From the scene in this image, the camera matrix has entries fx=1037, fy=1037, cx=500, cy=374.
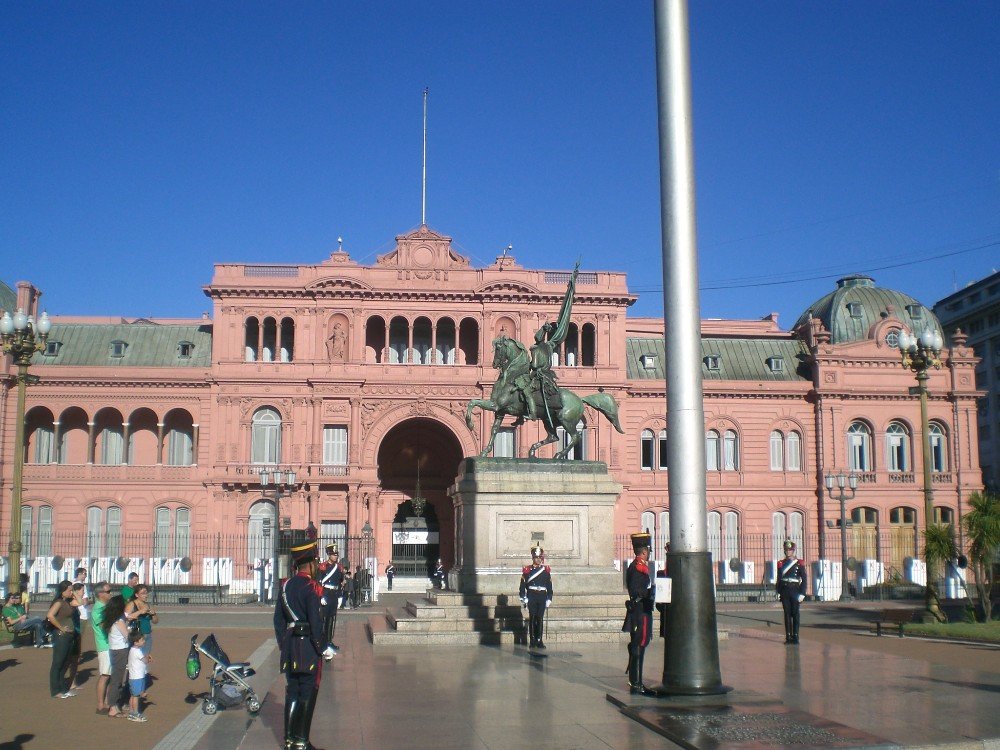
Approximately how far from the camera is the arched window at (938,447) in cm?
5725

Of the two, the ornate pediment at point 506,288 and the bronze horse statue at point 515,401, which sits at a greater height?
the ornate pediment at point 506,288

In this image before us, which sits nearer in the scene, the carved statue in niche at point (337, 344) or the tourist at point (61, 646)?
the tourist at point (61, 646)

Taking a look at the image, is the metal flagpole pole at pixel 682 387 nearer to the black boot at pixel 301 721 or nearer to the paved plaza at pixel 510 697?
the paved plaza at pixel 510 697

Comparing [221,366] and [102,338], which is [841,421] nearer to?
[221,366]

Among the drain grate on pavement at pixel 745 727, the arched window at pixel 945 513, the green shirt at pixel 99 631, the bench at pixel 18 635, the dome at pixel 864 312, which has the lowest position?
the bench at pixel 18 635

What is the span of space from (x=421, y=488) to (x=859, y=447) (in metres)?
24.2

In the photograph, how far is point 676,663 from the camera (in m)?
12.2

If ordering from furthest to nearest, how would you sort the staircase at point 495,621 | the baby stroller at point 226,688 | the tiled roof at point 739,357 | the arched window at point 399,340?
1. the tiled roof at point 739,357
2. the arched window at point 399,340
3. the staircase at point 495,621
4. the baby stroller at point 226,688

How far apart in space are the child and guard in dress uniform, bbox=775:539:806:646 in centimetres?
1212

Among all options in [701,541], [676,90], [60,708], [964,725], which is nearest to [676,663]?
[701,541]

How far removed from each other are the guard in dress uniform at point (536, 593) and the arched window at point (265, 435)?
35872 millimetres

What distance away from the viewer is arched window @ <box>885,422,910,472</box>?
56.9 m

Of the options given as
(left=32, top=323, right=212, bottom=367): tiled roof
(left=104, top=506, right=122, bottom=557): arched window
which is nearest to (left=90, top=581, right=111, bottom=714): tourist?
(left=104, top=506, right=122, bottom=557): arched window

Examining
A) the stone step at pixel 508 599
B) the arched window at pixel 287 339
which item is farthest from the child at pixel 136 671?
the arched window at pixel 287 339
